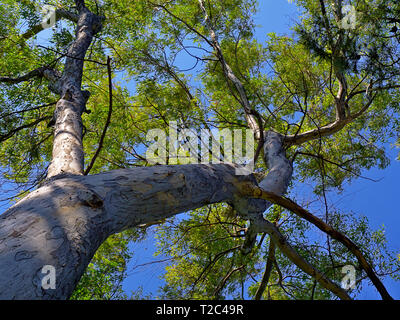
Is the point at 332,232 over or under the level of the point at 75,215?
over

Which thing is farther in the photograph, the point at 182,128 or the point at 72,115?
the point at 182,128

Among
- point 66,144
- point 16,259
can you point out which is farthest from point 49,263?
point 66,144

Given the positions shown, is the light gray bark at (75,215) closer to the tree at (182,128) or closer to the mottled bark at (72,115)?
the tree at (182,128)

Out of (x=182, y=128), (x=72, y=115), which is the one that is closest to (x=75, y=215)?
(x=72, y=115)

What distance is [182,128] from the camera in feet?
14.9

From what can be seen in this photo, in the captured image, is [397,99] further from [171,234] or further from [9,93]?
[9,93]

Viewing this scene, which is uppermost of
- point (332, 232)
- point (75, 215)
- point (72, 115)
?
point (72, 115)

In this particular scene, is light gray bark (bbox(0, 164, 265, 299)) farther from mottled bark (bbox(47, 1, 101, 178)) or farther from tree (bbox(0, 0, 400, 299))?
mottled bark (bbox(47, 1, 101, 178))

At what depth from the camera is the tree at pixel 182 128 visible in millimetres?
1249

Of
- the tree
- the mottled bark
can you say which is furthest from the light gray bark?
the mottled bark

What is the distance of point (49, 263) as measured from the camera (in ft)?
3.19

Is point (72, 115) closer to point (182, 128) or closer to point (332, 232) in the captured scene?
point (332, 232)

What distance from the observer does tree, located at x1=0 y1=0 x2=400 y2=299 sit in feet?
4.10
